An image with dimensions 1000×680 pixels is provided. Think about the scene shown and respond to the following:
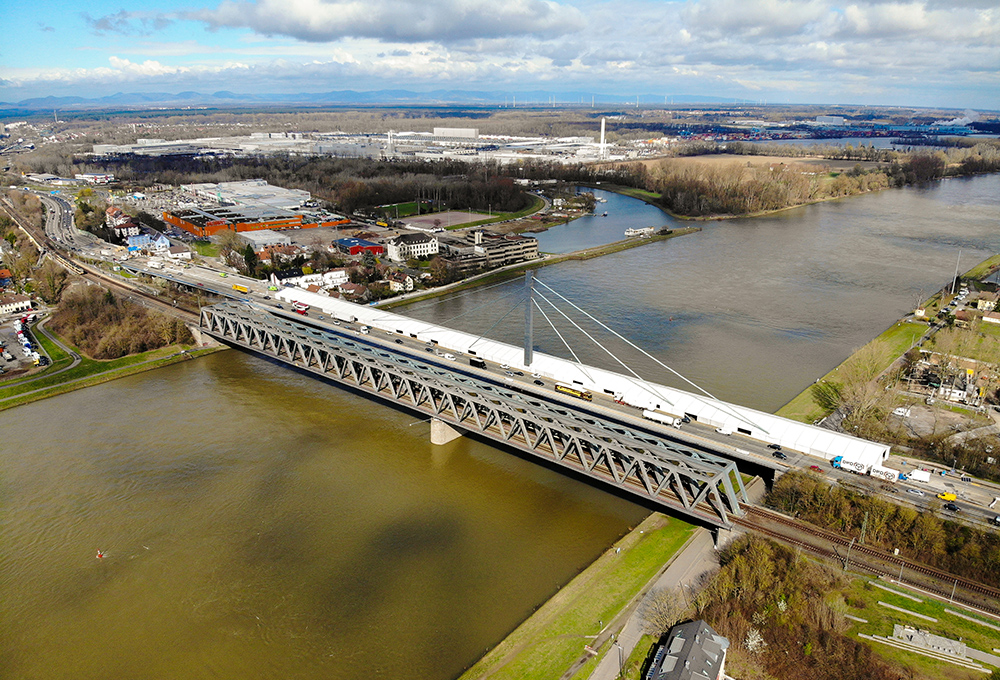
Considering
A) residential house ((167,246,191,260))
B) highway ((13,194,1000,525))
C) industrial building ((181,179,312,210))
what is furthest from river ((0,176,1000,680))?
industrial building ((181,179,312,210))

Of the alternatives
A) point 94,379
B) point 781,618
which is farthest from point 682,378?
point 94,379

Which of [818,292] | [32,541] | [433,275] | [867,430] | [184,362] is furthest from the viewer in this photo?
[433,275]

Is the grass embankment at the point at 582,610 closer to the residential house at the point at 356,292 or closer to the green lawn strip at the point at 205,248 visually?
the residential house at the point at 356,292

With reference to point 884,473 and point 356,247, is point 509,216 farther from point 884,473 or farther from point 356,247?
point 884,473

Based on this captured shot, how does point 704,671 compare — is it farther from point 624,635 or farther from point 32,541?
point 32,541

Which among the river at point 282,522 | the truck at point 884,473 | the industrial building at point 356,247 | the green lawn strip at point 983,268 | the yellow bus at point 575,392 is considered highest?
the industrial building at point 356,247

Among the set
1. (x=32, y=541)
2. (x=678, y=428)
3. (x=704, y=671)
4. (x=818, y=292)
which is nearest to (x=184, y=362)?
(x=32, y=541)

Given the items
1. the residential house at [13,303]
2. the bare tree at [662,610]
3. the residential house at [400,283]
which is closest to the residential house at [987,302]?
the bare tree at [662,610]
